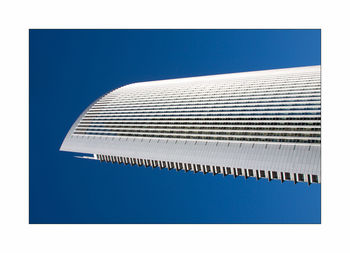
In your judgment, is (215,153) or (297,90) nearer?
(215,153)

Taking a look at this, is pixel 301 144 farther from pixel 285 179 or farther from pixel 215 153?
pixel 215 153

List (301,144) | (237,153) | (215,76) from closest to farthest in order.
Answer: (301,144), (237,153), (215,76)

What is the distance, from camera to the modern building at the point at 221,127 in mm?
64375

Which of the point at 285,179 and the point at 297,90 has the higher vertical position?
the point at 297,90

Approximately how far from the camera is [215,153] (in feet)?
240

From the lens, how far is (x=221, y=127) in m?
A: 80.1

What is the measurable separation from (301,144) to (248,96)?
30443 mm

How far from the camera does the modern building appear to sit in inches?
2534

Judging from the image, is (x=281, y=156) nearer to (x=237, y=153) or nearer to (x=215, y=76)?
(x=237, y=153)

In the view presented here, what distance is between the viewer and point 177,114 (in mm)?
97938

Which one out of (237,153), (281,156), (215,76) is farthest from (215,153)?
(215,76)

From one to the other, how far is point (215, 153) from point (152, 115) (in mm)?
37491

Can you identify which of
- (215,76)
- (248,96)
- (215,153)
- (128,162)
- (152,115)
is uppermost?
(215,76)

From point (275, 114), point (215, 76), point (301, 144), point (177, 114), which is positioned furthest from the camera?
point (215, 76)
